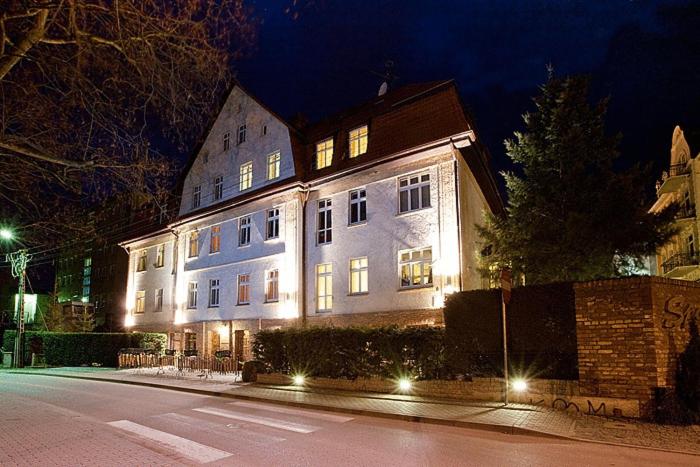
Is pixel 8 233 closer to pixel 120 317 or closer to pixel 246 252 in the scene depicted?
pixel 246 252

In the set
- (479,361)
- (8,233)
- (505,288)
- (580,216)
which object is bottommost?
(479,361)

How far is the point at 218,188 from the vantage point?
28.1m

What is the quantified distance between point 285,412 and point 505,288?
5.75 metres

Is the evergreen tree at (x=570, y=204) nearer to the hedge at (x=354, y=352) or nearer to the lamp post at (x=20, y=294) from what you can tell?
the hedge at (x=354, y=352)

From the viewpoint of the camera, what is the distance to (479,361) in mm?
12578

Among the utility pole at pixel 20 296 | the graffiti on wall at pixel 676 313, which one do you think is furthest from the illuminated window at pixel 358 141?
the utility pole at pixel 20 296

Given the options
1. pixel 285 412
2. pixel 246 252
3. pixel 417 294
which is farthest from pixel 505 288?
pixel 246 252

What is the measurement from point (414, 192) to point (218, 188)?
43.5ft

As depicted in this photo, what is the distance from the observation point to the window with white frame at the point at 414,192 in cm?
1911

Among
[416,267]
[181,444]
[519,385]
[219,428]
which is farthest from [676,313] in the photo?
[416,267]

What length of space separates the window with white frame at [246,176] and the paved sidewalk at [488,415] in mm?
12729

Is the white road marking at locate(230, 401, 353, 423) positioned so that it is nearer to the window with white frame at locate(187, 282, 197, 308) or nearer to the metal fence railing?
the metal fence railing

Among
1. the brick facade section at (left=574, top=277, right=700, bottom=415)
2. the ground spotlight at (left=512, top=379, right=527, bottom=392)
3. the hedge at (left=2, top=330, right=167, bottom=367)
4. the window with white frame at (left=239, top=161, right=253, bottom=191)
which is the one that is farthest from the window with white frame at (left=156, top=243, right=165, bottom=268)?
the brick facade section at (left=574, top=277, right=700, bottom=415)

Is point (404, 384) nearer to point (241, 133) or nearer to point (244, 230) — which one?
point (244, 230)
